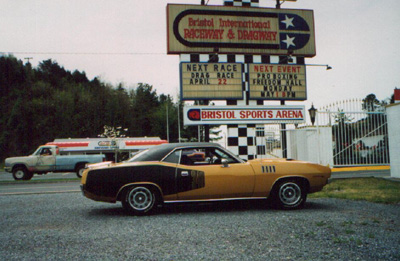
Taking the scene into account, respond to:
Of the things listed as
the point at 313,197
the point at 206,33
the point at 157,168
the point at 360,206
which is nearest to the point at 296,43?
the point at 206,33

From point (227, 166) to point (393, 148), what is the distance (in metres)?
6.84

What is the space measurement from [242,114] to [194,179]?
7.08 meters

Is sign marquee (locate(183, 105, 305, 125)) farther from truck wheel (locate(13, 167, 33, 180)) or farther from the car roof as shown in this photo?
truck wheel (locate(13, 167, 33, 180))

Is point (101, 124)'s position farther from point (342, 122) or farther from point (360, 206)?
point (360, 206)

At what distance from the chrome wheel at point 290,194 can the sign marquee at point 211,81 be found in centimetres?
702

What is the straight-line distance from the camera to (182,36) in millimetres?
12984

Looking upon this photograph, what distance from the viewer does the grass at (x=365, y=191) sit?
698 cm

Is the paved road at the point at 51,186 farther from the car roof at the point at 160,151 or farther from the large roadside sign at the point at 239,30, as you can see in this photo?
the car roof at the point at 160,151

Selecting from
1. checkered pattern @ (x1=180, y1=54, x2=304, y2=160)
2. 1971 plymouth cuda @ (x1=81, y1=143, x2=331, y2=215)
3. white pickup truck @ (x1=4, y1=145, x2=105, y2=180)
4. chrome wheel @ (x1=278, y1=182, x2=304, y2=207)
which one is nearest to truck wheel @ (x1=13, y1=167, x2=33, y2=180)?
white pickup truck @ (x1=4, y1=145, x2=105, y2=180)

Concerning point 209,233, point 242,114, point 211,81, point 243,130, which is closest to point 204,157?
point 209,233

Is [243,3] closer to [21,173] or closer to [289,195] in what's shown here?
[289,195]

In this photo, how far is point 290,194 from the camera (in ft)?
20.2

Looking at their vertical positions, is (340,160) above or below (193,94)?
below

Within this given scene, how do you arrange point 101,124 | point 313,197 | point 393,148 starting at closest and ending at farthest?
point 313,197, point 393,148, point 101,124
